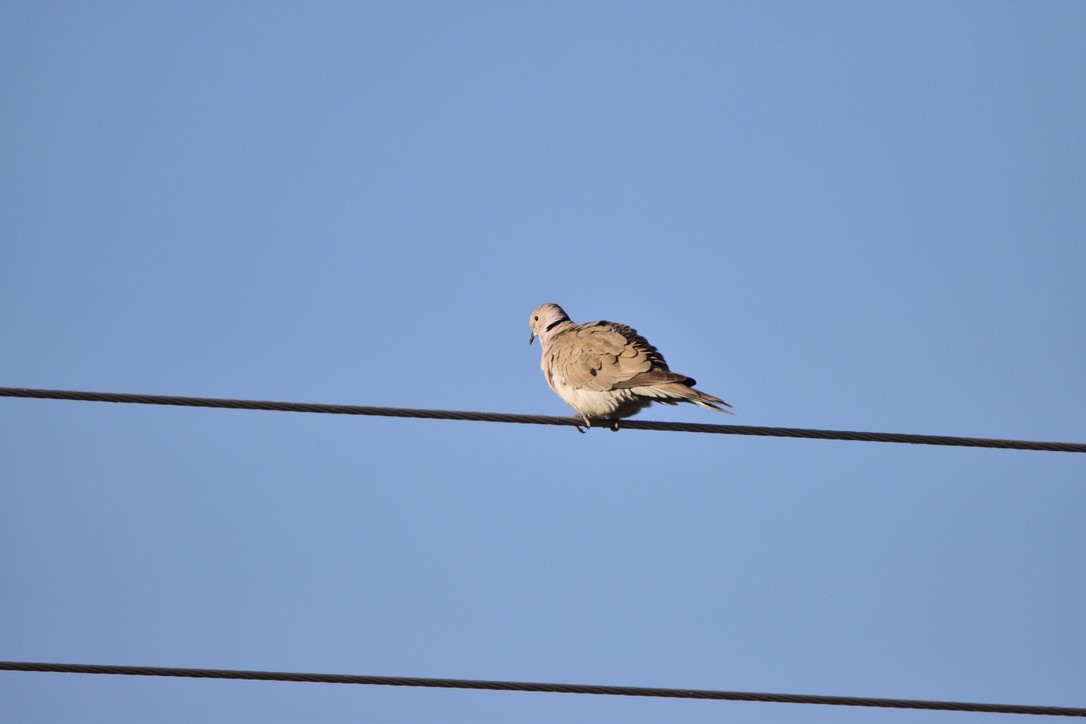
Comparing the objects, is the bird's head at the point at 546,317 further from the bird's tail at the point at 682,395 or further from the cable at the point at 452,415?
the cable at the point at 452,415

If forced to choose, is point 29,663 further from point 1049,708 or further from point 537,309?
point 537,309

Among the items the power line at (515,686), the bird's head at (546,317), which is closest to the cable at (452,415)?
the power line at (515,686)

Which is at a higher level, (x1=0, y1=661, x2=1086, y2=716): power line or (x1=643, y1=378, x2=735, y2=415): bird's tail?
(x1=643, y1=378, x2=735, y2=415): bird's tail

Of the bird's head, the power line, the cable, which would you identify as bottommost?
the power line

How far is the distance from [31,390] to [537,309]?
6660 mm

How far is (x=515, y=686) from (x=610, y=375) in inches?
149

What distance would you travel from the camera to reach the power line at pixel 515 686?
5.34m

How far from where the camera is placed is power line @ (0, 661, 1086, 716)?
5340mm

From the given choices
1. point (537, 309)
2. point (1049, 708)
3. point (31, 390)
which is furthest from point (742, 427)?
point (537, 309)

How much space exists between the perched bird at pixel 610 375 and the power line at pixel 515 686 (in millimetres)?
2442

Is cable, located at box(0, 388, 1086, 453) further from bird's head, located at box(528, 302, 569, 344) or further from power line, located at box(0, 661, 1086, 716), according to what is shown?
bird's head, located at box(528, 302, 569, 344)

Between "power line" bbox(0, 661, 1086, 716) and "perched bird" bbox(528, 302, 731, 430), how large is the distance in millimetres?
2442

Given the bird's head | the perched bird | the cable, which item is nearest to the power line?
the cable

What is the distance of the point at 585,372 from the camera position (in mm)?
9172
